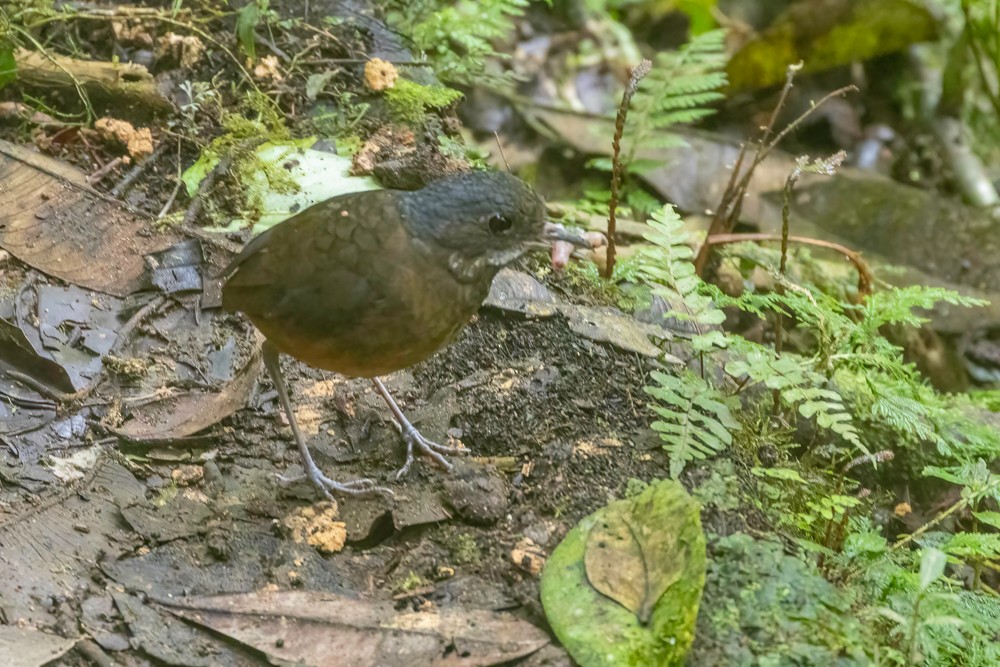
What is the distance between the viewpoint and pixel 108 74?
423 centimetres

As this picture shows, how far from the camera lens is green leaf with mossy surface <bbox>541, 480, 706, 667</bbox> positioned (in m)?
2.38

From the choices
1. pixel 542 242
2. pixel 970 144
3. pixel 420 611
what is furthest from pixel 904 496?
pixel 970 144

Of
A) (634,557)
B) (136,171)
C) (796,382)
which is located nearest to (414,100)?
(136,171)

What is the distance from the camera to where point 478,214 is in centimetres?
290

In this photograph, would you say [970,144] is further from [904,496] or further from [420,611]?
[420,611]

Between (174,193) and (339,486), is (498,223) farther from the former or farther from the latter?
(174,193)

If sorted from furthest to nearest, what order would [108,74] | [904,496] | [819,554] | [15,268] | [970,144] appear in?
1. [970,144]
2. [108,74]
3. [904,496]
4. [15,268]
5. [819,554]

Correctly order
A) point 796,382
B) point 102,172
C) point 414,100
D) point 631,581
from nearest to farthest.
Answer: point 631,581 < point 796,382 < point 102,172 < point 414,100

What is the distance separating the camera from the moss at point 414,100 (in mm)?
4371

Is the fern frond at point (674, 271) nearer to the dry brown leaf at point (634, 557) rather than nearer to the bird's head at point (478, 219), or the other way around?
the bird's head at point (478, 219)

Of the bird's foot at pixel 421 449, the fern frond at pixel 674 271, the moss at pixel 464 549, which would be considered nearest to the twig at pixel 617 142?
the fern frond at pixel 674 271

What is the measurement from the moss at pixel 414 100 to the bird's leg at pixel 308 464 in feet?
5.11

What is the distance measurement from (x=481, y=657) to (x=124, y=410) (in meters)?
1.63

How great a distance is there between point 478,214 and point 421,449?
2.86ft
